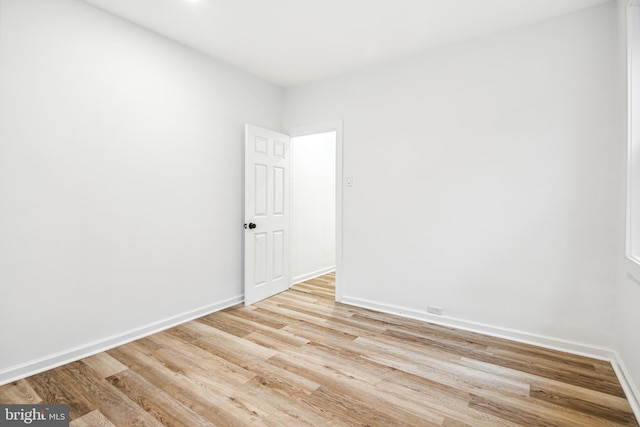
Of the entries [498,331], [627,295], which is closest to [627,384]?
[627,295]

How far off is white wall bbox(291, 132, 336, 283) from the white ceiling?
1395 mm

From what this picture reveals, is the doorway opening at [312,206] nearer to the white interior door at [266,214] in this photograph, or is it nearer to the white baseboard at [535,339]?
the white interior door at [266,214]

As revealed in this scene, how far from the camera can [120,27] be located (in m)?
2.56

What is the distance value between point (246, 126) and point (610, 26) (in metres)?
3.25

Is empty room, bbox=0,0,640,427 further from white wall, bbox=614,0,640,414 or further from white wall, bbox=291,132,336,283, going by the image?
white wall, bbox=291,132,336,283

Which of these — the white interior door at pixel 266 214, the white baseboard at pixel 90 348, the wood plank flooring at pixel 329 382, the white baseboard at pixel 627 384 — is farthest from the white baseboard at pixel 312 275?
the white baseboard at pixel 627 384

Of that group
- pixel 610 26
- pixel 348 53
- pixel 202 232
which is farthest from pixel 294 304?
Result: pixel 610 26

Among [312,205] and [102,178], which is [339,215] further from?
[102,178]

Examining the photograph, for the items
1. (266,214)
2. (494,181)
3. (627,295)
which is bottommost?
(627,295)

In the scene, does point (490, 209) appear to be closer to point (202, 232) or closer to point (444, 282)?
point (444, 282)

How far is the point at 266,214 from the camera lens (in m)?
3.78

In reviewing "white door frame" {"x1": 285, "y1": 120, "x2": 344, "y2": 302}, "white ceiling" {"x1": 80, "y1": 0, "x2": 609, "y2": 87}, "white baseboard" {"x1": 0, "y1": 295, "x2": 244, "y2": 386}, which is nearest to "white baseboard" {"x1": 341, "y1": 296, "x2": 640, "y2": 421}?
"white door frame" {"x1": 285, "y1": 120, "x2": 344, "y2": 302}

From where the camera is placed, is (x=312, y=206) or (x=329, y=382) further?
(x=312, y=206)

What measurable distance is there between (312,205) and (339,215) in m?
1.26
